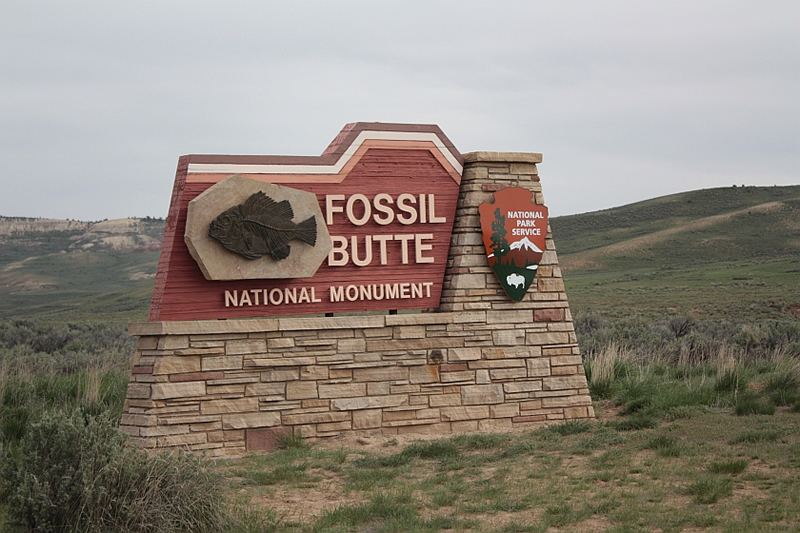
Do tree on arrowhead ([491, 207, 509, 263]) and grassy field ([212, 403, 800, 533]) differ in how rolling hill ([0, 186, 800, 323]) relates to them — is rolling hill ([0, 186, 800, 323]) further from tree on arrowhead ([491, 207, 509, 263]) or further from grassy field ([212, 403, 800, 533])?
grassy field ([212, 403, 800, 533])

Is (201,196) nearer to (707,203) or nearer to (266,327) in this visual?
(266,327)

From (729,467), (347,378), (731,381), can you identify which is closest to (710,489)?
(729,467)

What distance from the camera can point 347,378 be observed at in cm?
1049

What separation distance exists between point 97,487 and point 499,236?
6478 mm

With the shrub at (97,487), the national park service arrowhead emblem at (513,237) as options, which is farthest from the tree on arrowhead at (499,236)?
the shrub at (97,487)

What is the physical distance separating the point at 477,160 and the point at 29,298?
64.7 meters

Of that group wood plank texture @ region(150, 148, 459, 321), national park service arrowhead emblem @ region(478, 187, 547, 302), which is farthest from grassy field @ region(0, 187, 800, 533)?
national park service arrowhead emblem @ region(478, 187, 547, 302)

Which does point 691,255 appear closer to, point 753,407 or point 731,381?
point 731,381

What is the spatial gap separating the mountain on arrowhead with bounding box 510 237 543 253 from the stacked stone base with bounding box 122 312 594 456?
79 centimetres

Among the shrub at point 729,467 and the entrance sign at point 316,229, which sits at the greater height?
the entrance sign at point 316,229

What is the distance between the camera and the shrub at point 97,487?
6.07 m

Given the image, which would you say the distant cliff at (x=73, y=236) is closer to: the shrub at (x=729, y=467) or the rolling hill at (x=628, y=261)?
the rolling hill at (x=628, y=261)

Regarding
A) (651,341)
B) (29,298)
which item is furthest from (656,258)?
(29,298)

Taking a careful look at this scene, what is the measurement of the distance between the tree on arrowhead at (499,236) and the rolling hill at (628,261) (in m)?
18.8
